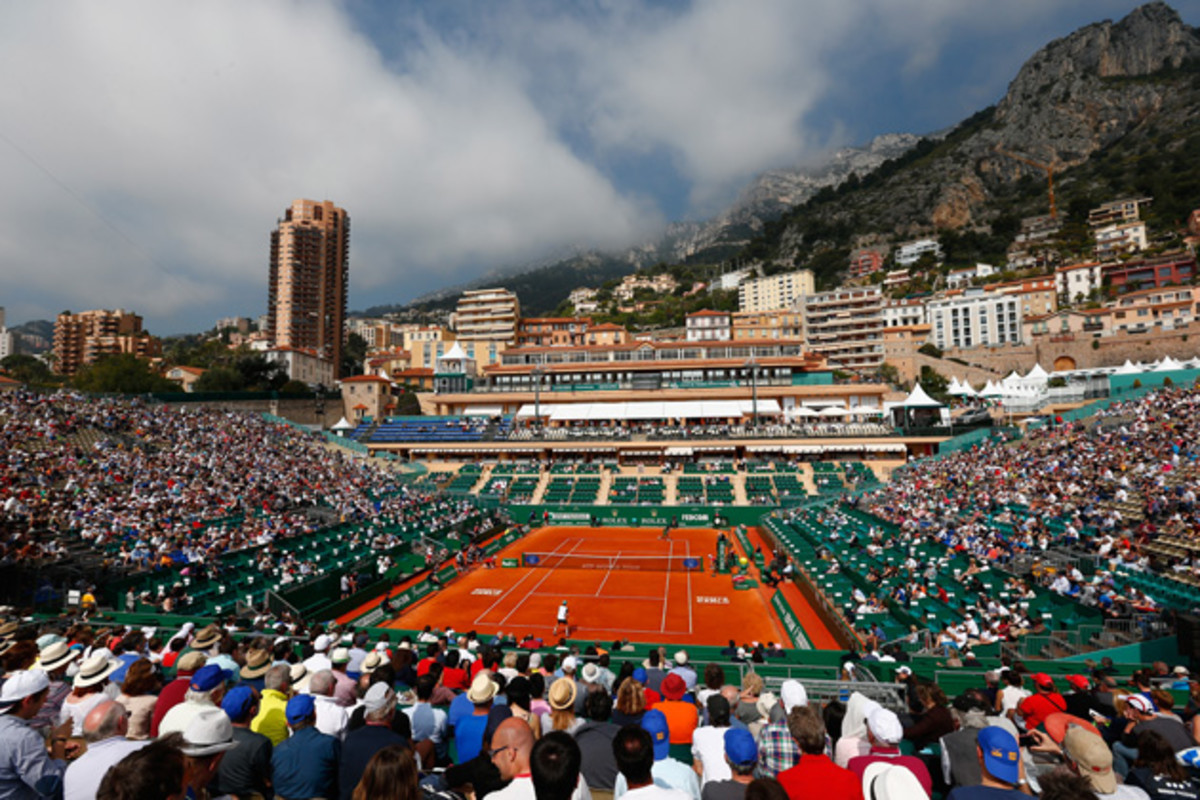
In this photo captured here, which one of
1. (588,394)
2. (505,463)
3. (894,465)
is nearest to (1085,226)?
(894,465)

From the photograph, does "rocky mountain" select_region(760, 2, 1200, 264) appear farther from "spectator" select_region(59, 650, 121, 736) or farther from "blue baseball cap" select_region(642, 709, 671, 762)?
"spectator" select_region(59, 650, 121, 736)

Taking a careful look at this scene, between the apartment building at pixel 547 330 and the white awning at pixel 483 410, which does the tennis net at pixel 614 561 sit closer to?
the white awning at pixel 483 410

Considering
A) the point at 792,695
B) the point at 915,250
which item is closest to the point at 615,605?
the point at 792,695

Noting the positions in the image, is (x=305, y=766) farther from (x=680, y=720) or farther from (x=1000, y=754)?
(x=1000, y=754)

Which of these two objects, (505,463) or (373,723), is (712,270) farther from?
(373,723)

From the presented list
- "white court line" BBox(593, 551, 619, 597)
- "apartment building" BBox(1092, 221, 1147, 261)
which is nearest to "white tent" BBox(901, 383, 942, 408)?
"white court line" BBox(593, 551, 619, 597)

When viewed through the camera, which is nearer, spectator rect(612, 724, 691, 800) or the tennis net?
spectator rect(612, 724, 691, 800)
